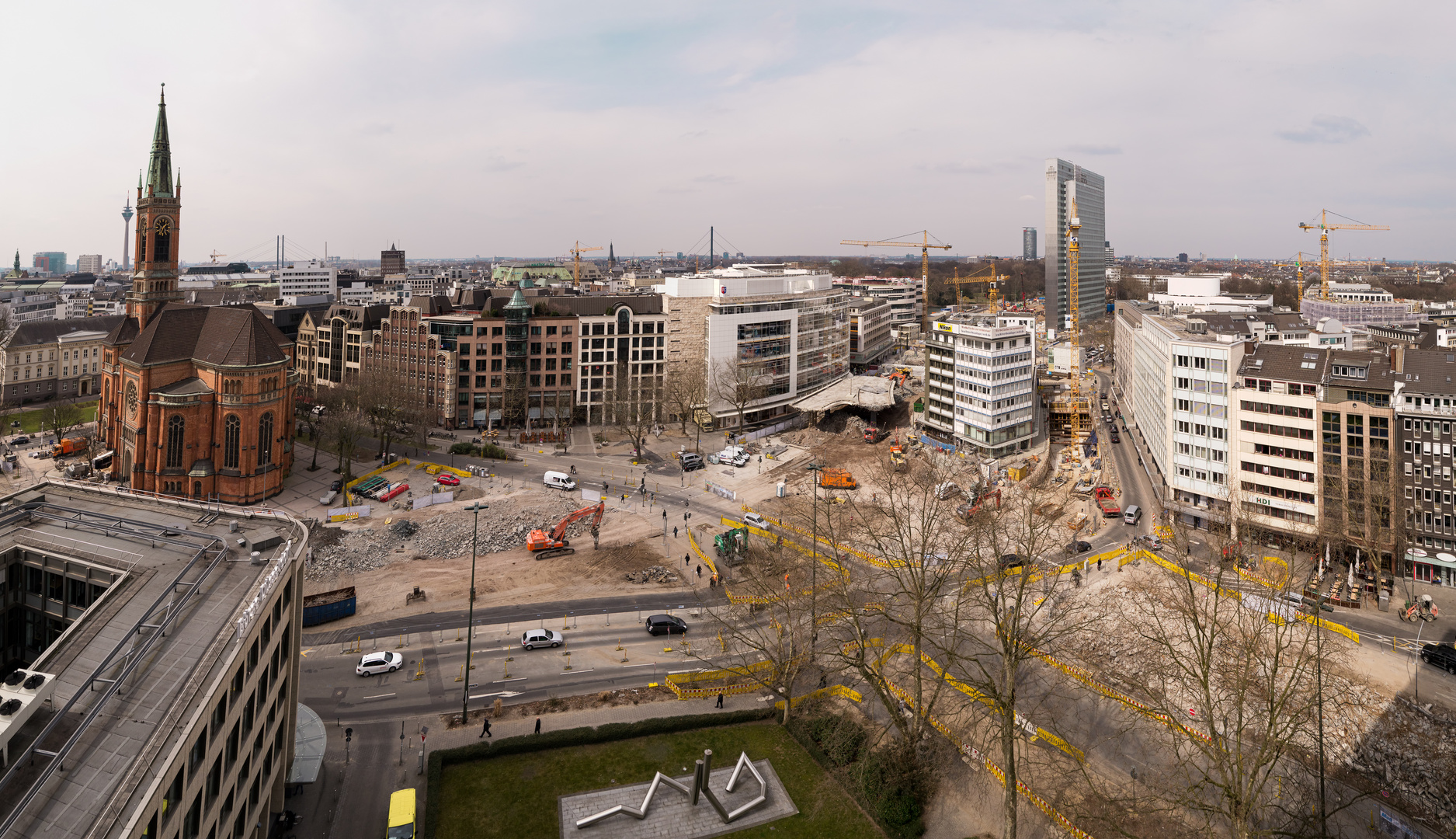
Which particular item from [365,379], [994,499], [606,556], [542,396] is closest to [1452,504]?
[994,499]

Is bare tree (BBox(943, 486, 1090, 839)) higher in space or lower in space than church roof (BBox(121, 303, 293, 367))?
lower

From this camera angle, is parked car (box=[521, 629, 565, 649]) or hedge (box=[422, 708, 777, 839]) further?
parked car (box=[521, 629, 565, 649])

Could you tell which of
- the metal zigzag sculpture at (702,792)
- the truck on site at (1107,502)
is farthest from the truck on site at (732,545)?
the truck on site at (1107,502)

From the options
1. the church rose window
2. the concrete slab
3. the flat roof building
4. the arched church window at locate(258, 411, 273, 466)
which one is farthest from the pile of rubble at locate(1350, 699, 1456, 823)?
the church rose window

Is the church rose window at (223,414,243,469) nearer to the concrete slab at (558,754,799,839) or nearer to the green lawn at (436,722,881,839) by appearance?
the green lawn at (436,722,881,839)

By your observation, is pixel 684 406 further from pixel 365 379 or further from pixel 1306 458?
pixel 1306 458

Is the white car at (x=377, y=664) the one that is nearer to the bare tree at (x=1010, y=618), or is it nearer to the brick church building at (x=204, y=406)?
the bare tree at (x=1010, y=618)

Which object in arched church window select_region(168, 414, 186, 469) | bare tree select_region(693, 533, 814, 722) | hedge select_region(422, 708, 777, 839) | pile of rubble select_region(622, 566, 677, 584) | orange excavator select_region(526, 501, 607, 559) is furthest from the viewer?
arched church window select_region(168, 414, 186, 469)
